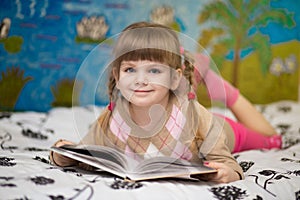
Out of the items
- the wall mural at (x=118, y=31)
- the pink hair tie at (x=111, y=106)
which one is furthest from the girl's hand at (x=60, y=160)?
the wall mural at (x=118, y=31)

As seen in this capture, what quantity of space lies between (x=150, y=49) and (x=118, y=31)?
1.38 m

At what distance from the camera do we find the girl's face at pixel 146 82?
1.17 metres

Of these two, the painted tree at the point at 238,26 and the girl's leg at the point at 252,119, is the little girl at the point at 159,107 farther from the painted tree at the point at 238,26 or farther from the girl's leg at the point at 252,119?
the painted tree at the point at 238,26

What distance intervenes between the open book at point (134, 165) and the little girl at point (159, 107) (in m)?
0.07

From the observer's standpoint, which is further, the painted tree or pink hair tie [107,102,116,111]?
the painted tree

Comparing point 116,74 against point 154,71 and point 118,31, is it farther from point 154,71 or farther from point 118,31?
point 118,31

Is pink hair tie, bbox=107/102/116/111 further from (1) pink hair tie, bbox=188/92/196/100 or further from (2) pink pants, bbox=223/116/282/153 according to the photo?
(2) pink pants, bbox=223/116/282/153

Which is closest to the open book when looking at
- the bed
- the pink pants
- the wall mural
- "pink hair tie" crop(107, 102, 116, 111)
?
the bed

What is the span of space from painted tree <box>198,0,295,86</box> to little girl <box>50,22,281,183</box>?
52.3 inches

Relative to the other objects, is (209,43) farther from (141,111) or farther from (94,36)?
(141,111)

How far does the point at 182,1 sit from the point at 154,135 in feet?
4.78

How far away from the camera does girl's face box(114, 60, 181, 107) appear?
3.85ft

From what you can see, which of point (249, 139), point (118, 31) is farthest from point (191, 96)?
point (118, 31)

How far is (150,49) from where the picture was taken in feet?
3.85
